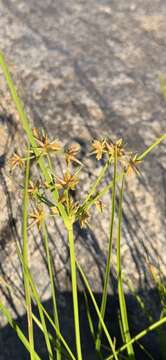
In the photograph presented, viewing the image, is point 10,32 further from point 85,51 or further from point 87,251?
point 87,251

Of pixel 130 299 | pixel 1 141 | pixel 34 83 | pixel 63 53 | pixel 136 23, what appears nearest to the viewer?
pixel 130 299

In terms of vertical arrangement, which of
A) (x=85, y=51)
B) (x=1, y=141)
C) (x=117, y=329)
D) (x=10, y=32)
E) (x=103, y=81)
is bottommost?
(x=117, y=329)

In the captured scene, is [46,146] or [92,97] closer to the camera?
[46,146]

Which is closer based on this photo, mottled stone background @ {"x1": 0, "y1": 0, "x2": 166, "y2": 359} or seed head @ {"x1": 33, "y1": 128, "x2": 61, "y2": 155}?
seed head @ {"x1": 33, "y1": 128, "x2": 61, "y2": 155}

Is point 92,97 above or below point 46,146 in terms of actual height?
above

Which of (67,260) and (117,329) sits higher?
(67,260)

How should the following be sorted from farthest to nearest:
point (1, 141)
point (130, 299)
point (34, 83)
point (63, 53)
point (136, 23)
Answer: point (136, 23) < point (63, 53) < point (34, 83) < point (1, 141) < point (130, 299)

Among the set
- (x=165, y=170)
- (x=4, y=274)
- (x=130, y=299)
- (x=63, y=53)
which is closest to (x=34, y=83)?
(x=63, y=53)

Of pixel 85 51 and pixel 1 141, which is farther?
pixel 85 51
